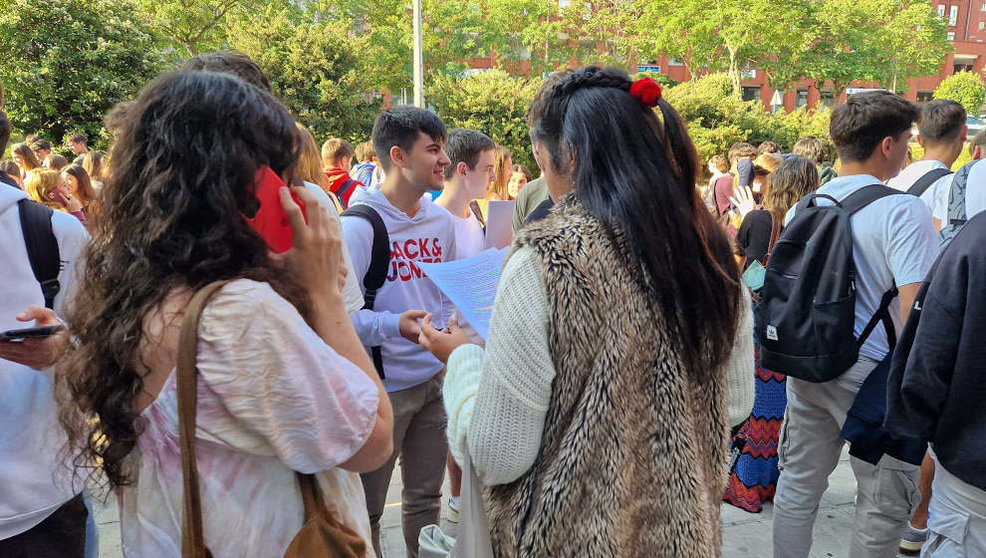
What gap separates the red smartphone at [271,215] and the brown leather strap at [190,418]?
14 cm

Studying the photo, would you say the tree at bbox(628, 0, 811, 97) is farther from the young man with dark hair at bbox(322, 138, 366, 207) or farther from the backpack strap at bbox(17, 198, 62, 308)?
the backpack strap at bbox(17, 198, 62, 308)

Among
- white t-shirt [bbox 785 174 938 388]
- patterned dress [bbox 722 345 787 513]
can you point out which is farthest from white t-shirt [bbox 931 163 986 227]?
patterned dress [bbox 722 345 787 513]

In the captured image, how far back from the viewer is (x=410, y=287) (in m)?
2.87

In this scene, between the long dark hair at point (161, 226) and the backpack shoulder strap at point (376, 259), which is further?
the backpack shoulder strap at point (376, 259)

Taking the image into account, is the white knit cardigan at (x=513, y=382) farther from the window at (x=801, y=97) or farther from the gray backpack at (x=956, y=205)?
the window at (x=801, y=97)

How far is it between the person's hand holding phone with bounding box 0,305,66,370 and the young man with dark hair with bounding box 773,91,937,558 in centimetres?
270

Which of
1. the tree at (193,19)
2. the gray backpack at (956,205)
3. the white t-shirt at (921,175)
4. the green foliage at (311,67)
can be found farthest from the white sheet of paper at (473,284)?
the tree at (193,19)

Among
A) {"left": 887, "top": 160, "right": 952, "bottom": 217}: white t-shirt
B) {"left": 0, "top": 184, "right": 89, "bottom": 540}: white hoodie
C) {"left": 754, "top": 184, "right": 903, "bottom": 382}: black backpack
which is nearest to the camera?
{"left": 0, "top": 184, "right": 89, "bottom": 540}: white hoodie

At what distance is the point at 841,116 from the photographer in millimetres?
2910

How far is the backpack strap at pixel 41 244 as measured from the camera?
6.75 ft

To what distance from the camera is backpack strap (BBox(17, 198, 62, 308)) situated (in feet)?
6.75

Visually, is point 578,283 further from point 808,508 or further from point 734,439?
point 734,439

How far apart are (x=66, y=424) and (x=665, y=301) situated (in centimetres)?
124

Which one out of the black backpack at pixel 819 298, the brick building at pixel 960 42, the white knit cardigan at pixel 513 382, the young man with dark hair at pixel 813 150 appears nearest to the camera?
the white knit cardigan at pixel 513 382
